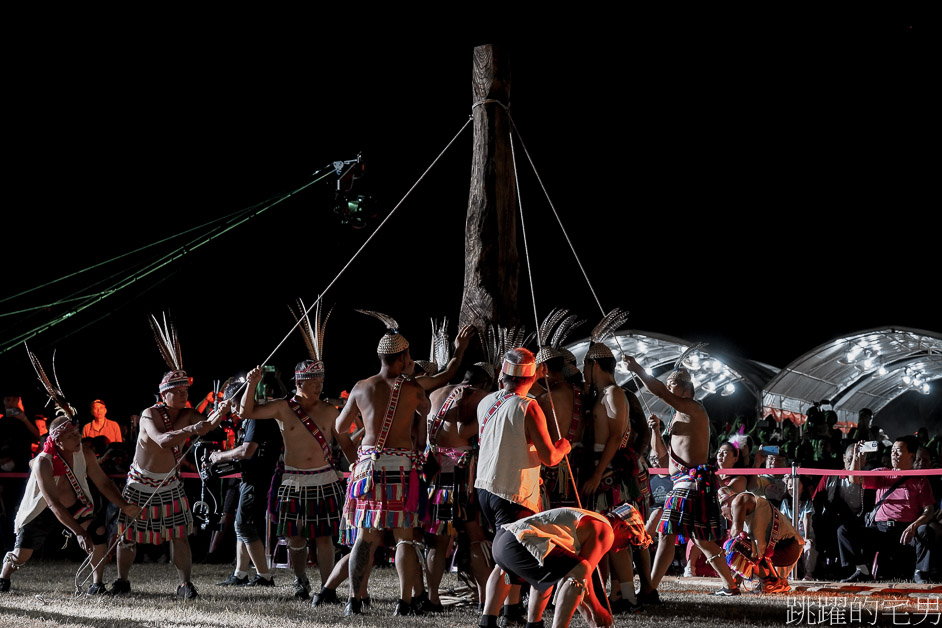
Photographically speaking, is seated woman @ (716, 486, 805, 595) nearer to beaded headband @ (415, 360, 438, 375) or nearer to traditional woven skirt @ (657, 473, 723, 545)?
traditional woven skirt @ (657, 473, 723, 545)

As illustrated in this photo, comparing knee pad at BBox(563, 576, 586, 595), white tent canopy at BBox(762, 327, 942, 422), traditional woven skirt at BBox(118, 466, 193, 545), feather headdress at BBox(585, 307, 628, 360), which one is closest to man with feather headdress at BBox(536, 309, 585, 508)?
feather headdress at BBox(585, 307, 628, 360)

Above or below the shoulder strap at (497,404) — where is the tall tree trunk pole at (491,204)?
above

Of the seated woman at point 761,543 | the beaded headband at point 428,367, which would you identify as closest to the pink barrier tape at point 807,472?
the seated woman at point 761,543

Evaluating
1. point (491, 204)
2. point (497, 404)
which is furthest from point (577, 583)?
point (491, 204)

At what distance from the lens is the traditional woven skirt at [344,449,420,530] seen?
6496 millimetres

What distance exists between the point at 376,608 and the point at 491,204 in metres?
Answer: 3.75

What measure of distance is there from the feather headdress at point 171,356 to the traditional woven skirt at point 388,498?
76.7 inches

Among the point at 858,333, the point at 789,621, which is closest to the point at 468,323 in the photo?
the point at 789,621

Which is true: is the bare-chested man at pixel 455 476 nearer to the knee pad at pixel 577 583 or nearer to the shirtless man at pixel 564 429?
the shirtless man at pixel 564 429

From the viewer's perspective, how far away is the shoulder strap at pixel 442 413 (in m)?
6.86

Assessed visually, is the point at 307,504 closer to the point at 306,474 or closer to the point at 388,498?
the point at 306,474

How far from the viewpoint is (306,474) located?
7398 millimetres

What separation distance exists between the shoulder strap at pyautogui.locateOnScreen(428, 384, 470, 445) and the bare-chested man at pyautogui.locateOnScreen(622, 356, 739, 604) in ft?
4.73

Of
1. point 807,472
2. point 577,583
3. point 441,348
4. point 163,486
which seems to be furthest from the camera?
point 807,472
